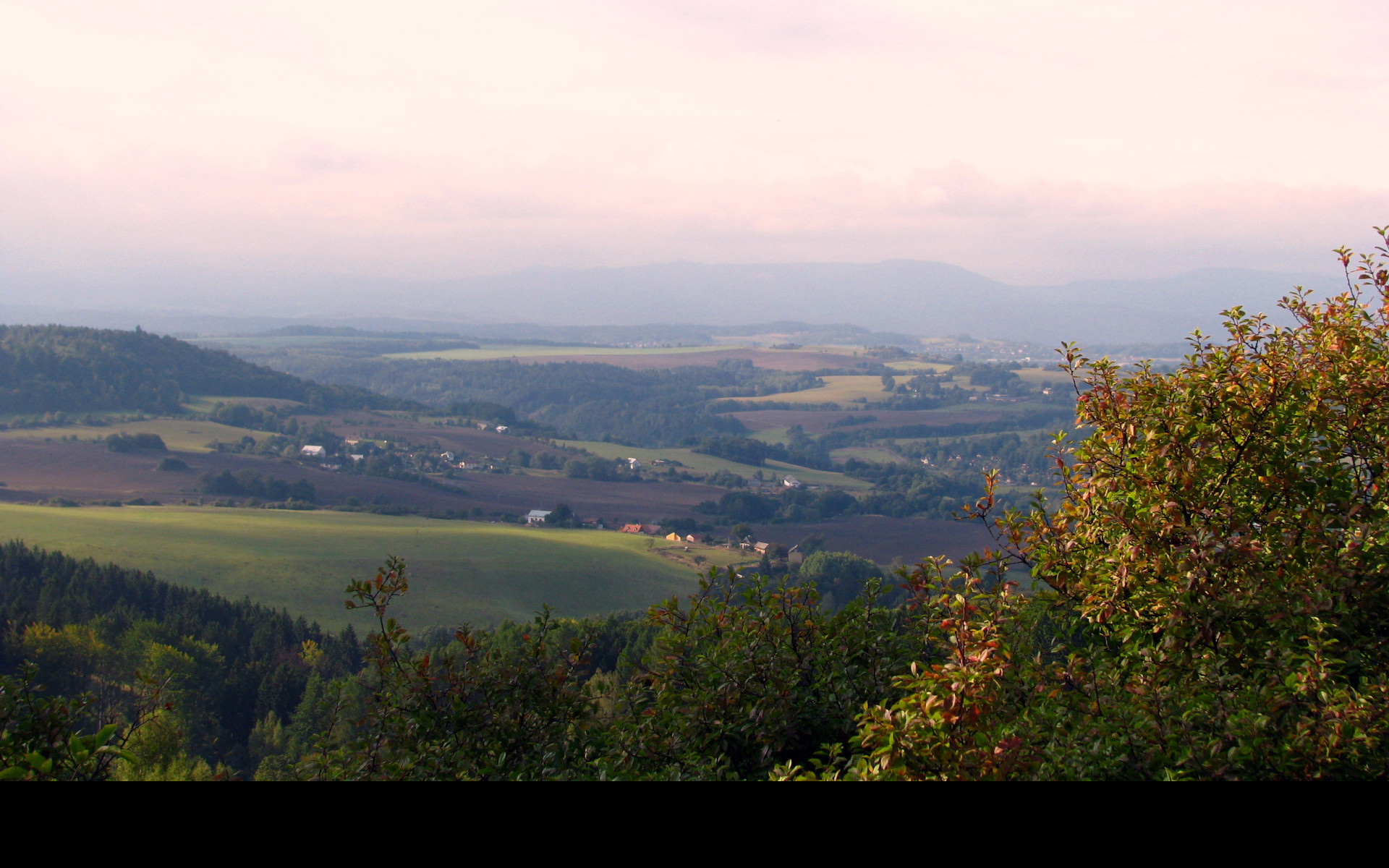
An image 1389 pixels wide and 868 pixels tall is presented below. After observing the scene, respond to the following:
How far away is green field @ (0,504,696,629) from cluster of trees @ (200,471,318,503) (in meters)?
10.4

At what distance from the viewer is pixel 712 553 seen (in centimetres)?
5928

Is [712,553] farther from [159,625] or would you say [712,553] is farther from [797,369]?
[797,369]

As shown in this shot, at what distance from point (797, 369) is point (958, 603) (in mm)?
163886

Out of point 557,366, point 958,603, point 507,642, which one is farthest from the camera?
point 557,366

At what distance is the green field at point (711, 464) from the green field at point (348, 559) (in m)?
32.3

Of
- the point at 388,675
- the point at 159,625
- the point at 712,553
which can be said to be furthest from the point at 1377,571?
the point at 712,553

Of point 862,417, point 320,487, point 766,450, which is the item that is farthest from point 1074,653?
point 862,417

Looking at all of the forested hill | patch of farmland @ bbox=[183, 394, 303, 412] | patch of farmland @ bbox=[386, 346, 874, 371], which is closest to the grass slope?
patch of farmland @ bbox=[386, 346, 874, 371]

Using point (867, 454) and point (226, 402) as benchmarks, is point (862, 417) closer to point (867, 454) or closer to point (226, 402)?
point (867, 454)

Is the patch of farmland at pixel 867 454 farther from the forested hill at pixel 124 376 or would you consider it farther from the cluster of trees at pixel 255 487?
the forested hill at pixel 124 376

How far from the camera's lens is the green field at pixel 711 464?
299 feet

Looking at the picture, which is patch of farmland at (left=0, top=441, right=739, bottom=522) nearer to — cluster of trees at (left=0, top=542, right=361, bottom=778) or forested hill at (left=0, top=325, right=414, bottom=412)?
cluster of trees at (left=0, top=542, right=361, bottom=778)

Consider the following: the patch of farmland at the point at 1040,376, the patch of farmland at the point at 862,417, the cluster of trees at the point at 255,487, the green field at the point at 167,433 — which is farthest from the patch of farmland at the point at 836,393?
the cluster of trees at the point at 255,487

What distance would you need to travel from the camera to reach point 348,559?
5272 centimetres
